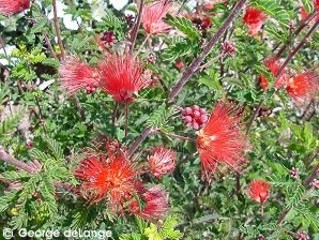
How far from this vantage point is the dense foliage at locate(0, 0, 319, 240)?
2.15m

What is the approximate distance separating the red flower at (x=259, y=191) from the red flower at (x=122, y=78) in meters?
1.05

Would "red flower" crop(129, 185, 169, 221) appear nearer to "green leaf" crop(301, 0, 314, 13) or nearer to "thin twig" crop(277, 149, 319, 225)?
"thin twig" crop(277, 149, 319, 225)

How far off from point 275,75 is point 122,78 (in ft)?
3.49

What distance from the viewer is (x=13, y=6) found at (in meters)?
2.52

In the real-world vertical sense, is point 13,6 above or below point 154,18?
below

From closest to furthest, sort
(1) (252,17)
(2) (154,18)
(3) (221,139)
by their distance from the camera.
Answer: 1. (3) (221,139)
2. (2) (154,18)
3. (1) (252,17)

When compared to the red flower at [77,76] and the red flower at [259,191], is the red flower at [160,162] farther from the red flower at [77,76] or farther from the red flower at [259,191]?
the red flower at [259,191]

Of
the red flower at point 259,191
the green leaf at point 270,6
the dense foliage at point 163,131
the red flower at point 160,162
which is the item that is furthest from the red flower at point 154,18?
the red flower at point 259,191

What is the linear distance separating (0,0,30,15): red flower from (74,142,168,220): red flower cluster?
0.77 m

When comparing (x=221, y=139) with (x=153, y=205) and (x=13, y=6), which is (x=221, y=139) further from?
(x=13, y=6)

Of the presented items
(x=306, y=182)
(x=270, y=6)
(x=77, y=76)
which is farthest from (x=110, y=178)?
(x=306, y=182)

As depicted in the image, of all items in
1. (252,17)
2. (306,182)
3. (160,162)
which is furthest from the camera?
(252,17)

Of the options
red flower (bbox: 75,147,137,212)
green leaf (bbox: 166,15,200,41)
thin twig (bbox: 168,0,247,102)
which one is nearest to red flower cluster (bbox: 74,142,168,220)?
red flower (bbox: 75,147,137,212)

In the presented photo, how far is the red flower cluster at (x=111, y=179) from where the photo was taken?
2.16 m
